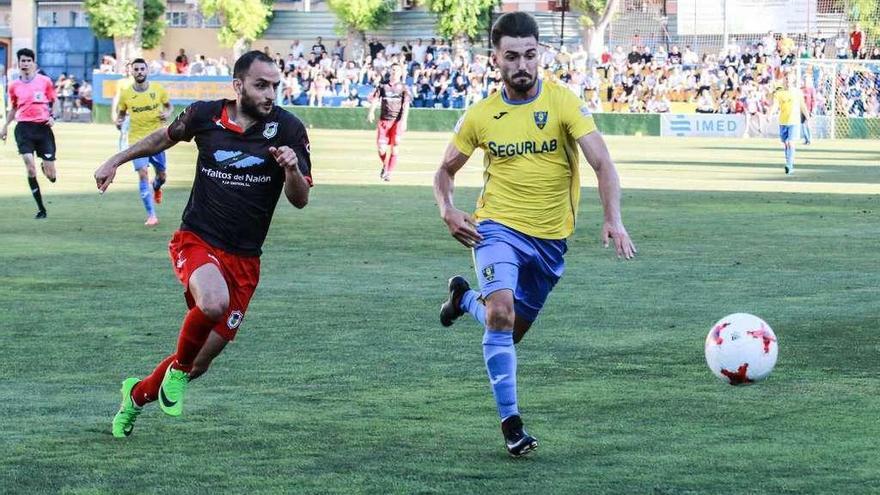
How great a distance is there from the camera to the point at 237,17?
76.8 meters

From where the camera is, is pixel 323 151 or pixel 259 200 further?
pixel 323 151

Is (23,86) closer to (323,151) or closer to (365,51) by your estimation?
(323,151)

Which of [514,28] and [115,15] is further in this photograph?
[115,15]

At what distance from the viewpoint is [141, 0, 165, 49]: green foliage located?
78.8 metres

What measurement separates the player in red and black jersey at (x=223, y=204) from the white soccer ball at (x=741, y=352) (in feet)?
7.63

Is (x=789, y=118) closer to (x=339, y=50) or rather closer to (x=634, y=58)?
(x=634, y=58)

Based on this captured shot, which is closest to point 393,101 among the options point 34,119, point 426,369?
point 34,119

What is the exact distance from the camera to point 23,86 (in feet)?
73.1

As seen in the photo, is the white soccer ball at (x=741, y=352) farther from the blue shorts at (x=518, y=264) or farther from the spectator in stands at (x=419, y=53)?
the spectator in stands at (x=419, y=53)

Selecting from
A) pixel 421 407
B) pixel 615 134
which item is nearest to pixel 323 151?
pixel 615 134

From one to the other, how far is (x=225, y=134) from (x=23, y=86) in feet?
49.4

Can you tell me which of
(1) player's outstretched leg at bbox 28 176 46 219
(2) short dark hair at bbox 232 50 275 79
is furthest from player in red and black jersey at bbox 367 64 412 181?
(2) short dark hair at bbox 232 50 275 79

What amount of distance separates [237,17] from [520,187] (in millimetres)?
70267

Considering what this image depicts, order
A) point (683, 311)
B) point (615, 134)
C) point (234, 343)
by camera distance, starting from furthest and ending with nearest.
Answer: point (615, 134)
point (683, 311)
point (234, 343)
